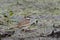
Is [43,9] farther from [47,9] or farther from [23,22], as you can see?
[23,22]

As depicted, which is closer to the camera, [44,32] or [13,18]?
[44,32]

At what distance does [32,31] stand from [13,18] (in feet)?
1.00

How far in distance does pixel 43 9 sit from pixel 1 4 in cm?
49

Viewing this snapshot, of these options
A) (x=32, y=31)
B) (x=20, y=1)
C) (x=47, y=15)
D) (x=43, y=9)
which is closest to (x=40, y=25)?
(x=32, y=31)

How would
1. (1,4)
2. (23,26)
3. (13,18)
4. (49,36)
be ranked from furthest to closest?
(1,4), (13,18), (23,26), (49,36)

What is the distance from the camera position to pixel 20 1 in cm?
239

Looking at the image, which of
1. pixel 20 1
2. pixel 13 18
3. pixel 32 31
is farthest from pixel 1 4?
pixel 32 31

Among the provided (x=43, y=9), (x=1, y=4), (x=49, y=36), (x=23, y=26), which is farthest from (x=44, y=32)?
(x=1, y=4)

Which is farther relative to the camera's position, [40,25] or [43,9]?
[43,9]

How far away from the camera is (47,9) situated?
216 cm

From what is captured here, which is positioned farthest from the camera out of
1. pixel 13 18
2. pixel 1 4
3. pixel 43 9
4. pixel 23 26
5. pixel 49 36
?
pixel 1 4

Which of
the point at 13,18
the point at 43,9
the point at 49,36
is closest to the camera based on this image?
the point at 49,36

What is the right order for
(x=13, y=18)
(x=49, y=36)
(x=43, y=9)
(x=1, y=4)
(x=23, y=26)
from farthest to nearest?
(x=1, y=4)
(x=43, y=9)
(x=13, y=18)
(x=23, y=26)
(x=49, y=36)

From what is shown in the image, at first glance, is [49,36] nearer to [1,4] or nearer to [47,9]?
[47,9]
